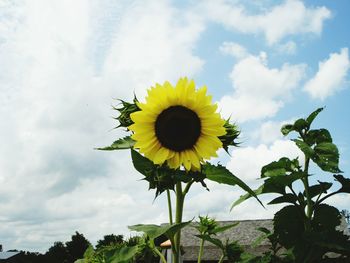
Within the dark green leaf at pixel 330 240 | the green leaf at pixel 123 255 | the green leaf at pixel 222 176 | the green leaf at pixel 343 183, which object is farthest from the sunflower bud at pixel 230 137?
the green leaf at pixel 343 183

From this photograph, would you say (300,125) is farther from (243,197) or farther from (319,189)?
(243,197)

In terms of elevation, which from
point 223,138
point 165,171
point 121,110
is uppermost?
point 121,110

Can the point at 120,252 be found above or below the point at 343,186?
below

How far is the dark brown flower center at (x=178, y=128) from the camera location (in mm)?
1724

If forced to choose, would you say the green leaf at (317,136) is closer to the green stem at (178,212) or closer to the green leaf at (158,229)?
the green stem at (178,212)

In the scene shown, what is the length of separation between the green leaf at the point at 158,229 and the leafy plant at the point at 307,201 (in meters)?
0.93

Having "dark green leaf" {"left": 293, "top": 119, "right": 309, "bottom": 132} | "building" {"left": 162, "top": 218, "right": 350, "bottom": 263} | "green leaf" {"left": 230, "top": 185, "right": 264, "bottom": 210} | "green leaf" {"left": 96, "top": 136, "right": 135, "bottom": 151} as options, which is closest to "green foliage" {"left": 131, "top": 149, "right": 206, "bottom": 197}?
"green leaf" {"left": 96, "top": 136, "right": 135, "bottom": 151}

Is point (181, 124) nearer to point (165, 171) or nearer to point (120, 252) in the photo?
point (165, 171)

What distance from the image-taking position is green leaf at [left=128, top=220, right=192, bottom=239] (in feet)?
4.99

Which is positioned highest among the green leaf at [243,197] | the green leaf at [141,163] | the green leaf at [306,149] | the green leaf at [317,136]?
the green leaf at [317,136]

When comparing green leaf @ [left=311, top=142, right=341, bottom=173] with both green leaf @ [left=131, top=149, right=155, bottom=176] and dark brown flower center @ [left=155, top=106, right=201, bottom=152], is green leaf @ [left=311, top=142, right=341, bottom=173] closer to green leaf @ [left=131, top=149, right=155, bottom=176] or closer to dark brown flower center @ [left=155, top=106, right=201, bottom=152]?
dark brown flower center @ [left=155, top=106, right=201, bottom=152]

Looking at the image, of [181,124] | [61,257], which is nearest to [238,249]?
[181,124]

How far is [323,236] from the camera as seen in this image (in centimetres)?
244

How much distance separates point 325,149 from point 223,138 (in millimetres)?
1113
